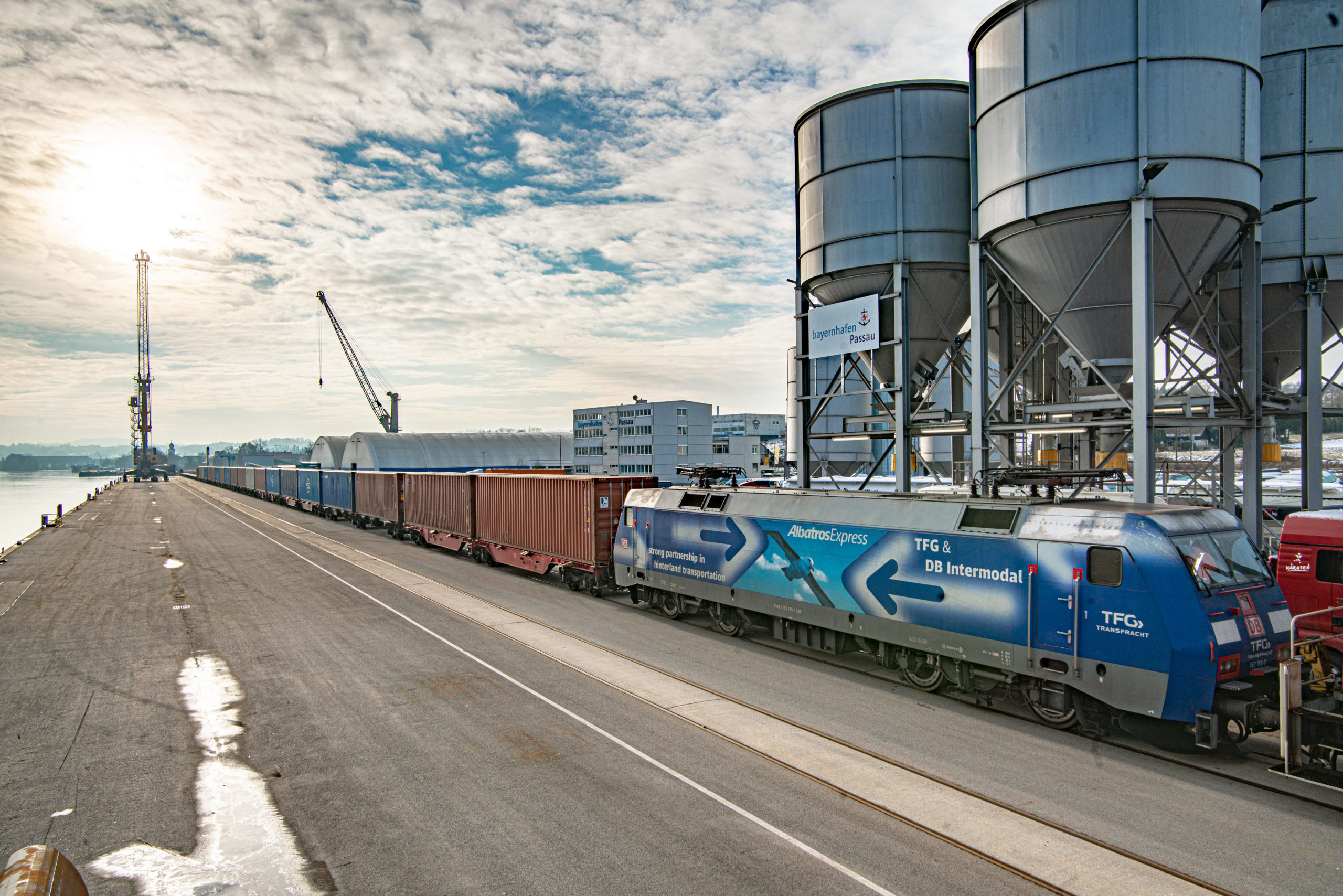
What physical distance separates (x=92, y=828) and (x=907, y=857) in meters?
9.12

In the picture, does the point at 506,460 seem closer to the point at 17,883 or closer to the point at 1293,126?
the point at 1293,126

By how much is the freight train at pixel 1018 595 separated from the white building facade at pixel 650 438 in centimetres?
6556

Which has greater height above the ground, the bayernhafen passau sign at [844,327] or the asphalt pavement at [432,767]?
the bayernhafen passau sign at [844,327]

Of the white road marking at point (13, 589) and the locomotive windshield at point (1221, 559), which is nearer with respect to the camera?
the locomotive windshield at point (1221, 559)

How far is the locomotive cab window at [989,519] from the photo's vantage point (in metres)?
11.1

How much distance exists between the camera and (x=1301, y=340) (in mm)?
19453

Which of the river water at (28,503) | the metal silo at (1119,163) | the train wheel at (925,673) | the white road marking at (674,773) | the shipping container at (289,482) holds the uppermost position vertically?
the metal silo at (1119,163)

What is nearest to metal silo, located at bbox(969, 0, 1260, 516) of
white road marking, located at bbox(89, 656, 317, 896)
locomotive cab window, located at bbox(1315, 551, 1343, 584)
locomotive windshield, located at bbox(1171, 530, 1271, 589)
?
locomotive cab window, located at bbox(1315, 551, 1343, 584)


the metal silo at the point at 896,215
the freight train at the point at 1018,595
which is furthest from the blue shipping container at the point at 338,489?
the metal silo at the point at 896,215

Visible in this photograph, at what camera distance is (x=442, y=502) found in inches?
1310

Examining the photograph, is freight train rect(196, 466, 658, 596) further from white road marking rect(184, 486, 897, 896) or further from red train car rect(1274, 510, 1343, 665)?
red train car rect(1274, 510, 1343, 665)

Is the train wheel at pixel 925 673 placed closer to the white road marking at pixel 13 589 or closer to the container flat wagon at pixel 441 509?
the container flat wagon at pixel 441 509

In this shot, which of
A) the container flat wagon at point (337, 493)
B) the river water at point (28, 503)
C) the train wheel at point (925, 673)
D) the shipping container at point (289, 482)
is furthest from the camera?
the shipping container at point (289, 482)

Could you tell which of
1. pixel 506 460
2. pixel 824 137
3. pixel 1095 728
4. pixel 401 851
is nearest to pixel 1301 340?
pixel 824 137
